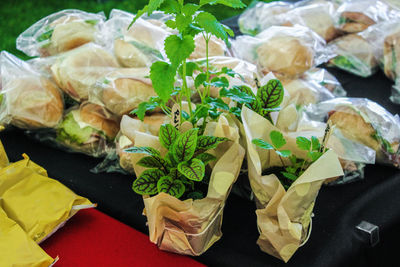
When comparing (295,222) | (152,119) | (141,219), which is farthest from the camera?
(152,119)

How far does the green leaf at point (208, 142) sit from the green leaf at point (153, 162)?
76 mm

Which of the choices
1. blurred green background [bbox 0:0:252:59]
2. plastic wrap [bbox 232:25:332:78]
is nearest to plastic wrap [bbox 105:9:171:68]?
plastic wrap [bbox 232:25:332:78]

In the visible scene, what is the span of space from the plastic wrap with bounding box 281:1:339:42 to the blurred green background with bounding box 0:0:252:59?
1308 millimetres

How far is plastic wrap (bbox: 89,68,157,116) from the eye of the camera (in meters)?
1.06

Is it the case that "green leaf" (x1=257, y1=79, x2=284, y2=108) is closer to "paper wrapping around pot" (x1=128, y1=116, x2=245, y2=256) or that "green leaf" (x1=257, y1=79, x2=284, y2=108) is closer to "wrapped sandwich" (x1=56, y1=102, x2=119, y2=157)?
"paper wrapping around pot" (x1=128, y1=116, x2=245, y2=256)

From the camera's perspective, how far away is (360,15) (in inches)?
64.4

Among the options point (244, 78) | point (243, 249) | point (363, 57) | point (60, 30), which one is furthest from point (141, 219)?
point (363, 57)

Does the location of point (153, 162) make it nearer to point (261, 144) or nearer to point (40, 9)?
point (261, 144)

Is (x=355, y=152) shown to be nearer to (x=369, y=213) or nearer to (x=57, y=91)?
(x=369, y=213)

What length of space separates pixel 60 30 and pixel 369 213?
1.05 meters

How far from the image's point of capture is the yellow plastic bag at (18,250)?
722 millimetres

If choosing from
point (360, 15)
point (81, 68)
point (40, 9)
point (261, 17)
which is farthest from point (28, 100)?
point (40, 9)

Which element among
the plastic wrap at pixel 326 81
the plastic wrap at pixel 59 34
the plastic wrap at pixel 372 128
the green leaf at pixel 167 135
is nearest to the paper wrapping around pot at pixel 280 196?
the green leaf at pixel 167 135

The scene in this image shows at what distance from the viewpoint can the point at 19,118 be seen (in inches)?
43.5
